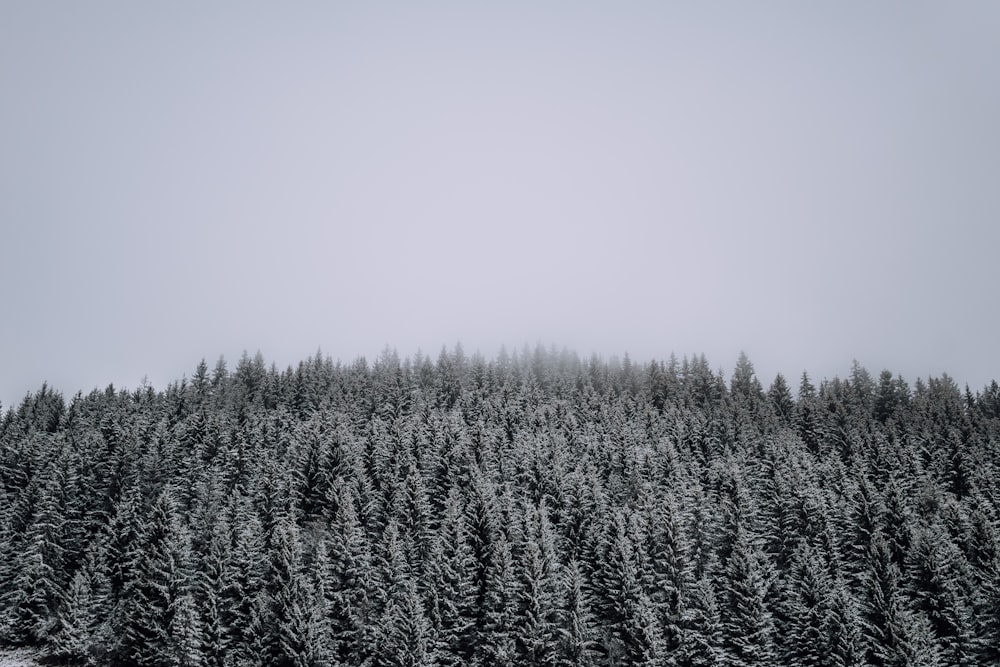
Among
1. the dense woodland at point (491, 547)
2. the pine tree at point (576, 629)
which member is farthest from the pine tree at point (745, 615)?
the pine tree at point (576, 629)

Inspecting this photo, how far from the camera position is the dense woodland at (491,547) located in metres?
52.5

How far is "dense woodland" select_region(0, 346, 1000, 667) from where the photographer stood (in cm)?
5247

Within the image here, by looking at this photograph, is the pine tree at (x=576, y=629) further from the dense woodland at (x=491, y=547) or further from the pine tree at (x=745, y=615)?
the pine tree at (x=745, y=615)

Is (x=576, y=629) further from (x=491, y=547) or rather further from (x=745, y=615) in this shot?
(x=745, y=615)

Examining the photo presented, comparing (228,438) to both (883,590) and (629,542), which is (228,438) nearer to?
(629,542)

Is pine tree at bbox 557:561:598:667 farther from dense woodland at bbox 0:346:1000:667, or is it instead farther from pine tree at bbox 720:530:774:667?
pine tree at bbox 720:530:774:667

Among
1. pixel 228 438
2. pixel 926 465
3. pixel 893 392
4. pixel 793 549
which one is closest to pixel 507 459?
pixel 793 549

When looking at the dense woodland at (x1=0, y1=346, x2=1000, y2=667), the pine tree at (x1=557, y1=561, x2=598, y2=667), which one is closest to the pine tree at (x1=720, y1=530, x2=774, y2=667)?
the dense woodland at (x1=0, y1=346, x2=1000, y2=667)

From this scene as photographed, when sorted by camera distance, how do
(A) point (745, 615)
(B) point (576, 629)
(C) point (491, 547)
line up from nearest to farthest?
1. (B) point (576, 629)
2. (A) point (745, 615)
3. (C) point (491, 547)

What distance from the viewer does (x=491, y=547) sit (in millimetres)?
59031

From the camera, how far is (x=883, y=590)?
174ft

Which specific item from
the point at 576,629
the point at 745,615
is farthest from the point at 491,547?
the point at 745,615

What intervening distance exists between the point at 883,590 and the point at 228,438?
75.8 m

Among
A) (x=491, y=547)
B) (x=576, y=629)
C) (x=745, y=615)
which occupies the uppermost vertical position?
(x=491, y=547)
